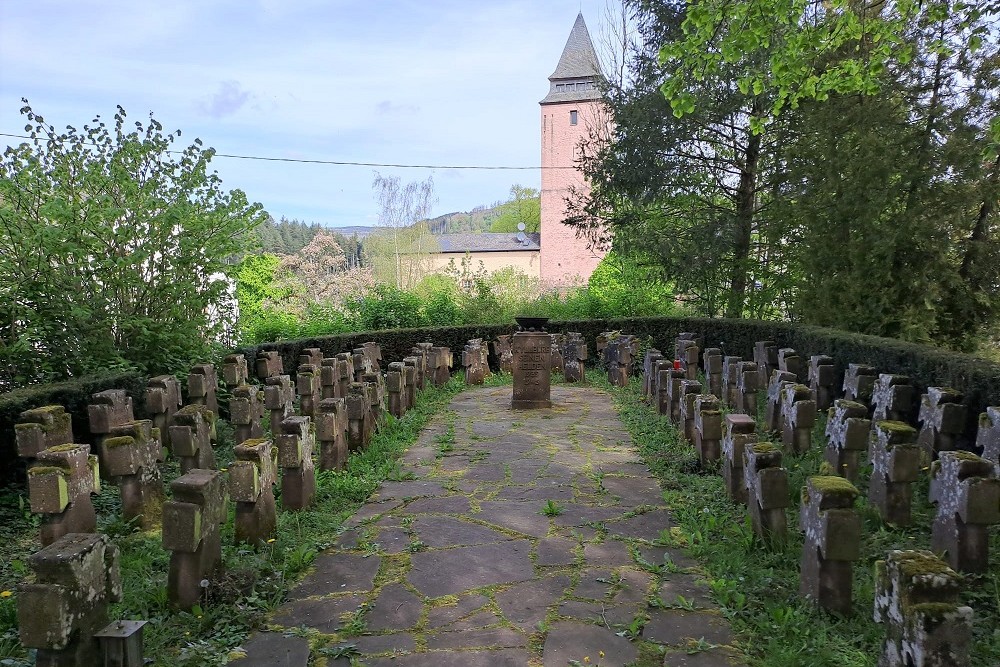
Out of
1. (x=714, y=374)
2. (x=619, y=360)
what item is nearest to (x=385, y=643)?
(x=714, y=374)

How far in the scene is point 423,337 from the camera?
48.7 ft

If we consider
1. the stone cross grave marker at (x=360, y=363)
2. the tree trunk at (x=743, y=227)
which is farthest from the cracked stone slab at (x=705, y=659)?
the tree trunk at (x=743, y=227)

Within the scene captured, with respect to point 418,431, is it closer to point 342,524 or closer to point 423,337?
point 342,524

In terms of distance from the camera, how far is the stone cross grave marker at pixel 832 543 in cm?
332

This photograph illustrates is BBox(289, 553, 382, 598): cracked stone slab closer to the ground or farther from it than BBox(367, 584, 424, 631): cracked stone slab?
closer to the ground

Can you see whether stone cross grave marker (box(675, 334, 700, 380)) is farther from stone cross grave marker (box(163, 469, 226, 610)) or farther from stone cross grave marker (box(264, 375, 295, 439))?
stone cross grave marker (box(163, 469, 226, 610))

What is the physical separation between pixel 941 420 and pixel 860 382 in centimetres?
147

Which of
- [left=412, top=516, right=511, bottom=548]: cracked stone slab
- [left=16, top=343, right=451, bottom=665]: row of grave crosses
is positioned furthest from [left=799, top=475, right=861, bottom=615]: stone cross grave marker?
[left=16, top=343, right=451, bottom=665]: row of grave crosses

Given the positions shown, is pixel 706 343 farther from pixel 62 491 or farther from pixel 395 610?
pixel 62 491

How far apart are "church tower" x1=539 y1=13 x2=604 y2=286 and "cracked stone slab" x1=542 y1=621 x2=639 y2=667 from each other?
4165 cm

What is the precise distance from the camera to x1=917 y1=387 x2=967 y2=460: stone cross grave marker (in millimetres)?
5109

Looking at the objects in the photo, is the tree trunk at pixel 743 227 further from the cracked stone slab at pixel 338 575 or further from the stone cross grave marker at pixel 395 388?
the cracked stone slab at pixel 338 575

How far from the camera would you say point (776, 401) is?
6.93 metres

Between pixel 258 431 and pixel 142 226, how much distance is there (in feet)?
9.15
